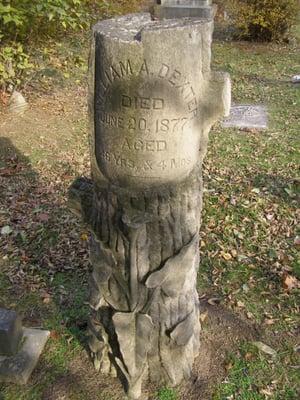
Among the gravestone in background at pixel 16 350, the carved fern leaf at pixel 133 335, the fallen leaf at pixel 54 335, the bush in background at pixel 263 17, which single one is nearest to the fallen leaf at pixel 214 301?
the carved fern leaf at pixel 133 335

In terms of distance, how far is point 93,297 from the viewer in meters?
3.13

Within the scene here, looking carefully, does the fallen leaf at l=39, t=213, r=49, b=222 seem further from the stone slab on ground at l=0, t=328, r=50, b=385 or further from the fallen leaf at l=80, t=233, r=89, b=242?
the stone slab on ground at l=0, t=328, r=50, b=385

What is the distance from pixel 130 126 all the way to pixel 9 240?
2.96 metres

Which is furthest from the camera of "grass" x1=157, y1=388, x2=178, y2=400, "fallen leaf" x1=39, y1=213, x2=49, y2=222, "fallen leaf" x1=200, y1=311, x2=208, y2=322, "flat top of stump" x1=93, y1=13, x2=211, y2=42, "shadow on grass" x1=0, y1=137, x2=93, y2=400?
"fallen leaf" x1=39, y1=213, x2=49, y2=222

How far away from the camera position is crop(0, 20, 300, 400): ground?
3.49 meters

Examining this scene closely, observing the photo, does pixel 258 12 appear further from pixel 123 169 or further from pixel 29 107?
pixel 123 169

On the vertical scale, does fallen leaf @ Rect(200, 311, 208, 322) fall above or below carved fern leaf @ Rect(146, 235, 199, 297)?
below

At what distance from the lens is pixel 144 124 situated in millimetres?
2492

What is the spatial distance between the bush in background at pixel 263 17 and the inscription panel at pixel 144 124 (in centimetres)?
1089

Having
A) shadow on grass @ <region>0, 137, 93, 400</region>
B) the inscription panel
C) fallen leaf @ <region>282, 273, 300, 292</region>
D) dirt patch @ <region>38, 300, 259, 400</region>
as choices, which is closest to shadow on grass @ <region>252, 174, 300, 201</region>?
fallen leaf @ <region>282, 273, 300, 292</region>

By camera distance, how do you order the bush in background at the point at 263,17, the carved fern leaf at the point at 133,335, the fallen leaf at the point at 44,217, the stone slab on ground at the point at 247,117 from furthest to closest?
→ 1. the bush in background at the point at 263,17
2. the stone slab on ground at the point at 247,117
3. the fallen leaf at the point at 44,217
4. the carved fern leaf at the point at 133,335

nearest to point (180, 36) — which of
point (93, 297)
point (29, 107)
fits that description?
point (93, 297)

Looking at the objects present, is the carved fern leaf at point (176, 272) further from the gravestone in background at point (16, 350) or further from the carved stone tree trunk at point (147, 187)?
the gravestone in background at point (16, 350)

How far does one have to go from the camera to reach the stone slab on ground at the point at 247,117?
25.7 feet
